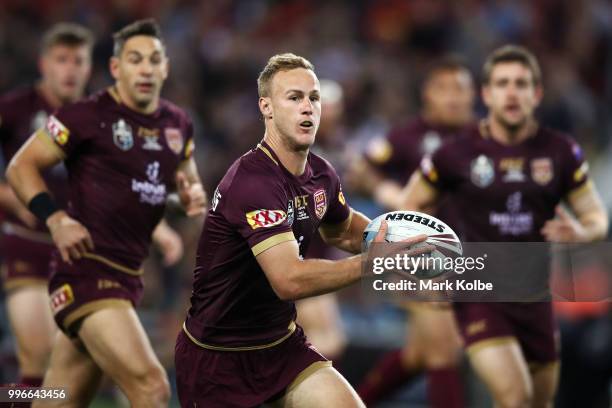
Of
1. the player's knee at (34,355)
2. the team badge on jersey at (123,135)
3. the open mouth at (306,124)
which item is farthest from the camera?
the player's knee at (34,355)

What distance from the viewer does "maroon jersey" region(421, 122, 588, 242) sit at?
697 cm

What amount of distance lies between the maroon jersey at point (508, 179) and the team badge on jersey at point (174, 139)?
167 cm

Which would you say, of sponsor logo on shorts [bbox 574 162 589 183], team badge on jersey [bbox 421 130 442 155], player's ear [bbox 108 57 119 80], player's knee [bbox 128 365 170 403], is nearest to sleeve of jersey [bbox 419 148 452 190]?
sponsor logo on shorts [bbox 574 162 589 183]

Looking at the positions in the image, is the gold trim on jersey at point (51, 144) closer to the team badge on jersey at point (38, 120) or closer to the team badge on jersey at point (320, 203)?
the team badge on jersey at point (38, 120)

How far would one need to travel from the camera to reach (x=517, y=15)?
13.2m

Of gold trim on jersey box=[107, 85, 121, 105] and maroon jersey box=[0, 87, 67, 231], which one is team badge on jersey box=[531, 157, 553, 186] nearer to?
gold trim on jersey box=[107, 85, 121, 105]

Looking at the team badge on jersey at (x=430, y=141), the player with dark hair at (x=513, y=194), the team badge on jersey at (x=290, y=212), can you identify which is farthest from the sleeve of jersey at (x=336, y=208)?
the team badge on jersey at (x=430, y=141)

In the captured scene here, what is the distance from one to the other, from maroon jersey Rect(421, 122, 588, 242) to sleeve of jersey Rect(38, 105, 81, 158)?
2334 millimetres

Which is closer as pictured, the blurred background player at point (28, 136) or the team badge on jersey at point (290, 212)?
the team badge on jersey at point (290, 212)

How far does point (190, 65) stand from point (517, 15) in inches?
170

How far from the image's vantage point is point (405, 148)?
30.1ft

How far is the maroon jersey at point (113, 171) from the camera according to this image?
6309 millimetres

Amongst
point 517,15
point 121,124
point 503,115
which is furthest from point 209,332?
point 517,15

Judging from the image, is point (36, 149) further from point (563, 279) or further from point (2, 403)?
point (563, 279)
